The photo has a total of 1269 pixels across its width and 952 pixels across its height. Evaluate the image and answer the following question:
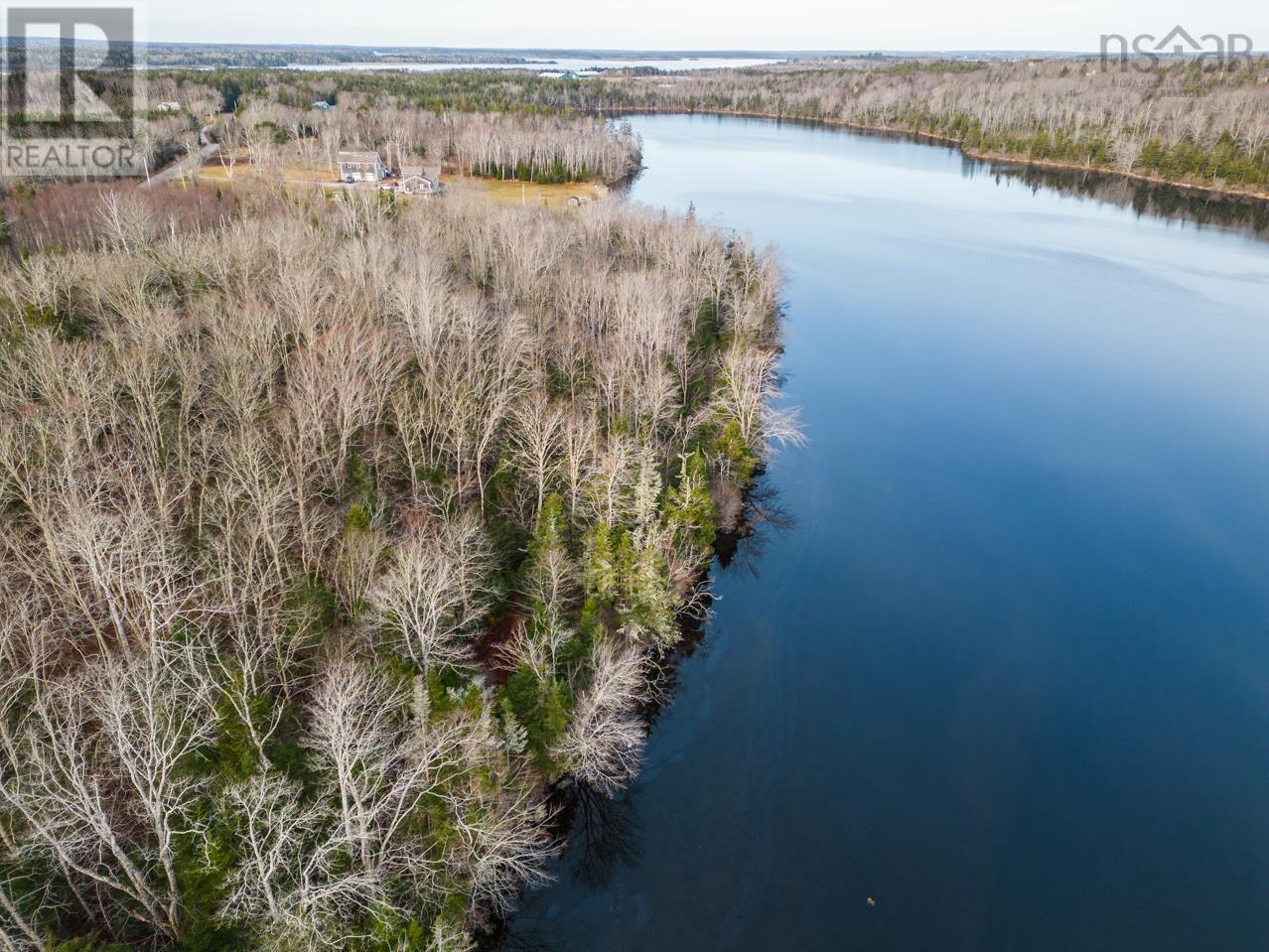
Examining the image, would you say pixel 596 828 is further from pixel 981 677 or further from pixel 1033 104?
pixel 1033 104

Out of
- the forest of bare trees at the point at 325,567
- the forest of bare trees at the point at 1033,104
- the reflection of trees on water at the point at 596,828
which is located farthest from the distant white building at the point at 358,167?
the reflection of trees on water at the point at 596,828

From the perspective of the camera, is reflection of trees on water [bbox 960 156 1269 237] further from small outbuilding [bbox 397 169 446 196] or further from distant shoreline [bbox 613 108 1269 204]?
small outbuilding [bbox 397 169 446 196]

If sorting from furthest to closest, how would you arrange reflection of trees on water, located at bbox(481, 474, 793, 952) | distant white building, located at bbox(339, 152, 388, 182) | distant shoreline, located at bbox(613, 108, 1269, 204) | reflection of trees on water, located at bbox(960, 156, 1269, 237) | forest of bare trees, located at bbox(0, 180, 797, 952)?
distant shoreline, located at bbox(613, 108, 1269, 204) < reflection of trees on water, located at bbox(960, 156, 1269, 237) < distant white building, located at bbox(339, 152, 388, 182) < reflection of trees on water, located at bbox(481, 474, 793, 952) < forest of bare trees, located at bbox(0, 180, 797, 952)

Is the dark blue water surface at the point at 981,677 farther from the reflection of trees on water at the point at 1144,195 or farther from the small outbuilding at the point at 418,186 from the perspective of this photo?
the small outbuilding at the point at 418,186

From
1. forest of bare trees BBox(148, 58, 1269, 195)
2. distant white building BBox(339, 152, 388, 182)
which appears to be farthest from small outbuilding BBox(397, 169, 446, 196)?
forest of bare trees BBox(148, 58, 1269, 195)

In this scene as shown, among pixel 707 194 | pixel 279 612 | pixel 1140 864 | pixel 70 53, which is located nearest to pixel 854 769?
pixel 1140 864

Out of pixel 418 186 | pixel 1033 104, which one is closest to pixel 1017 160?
pixel 1033 104
